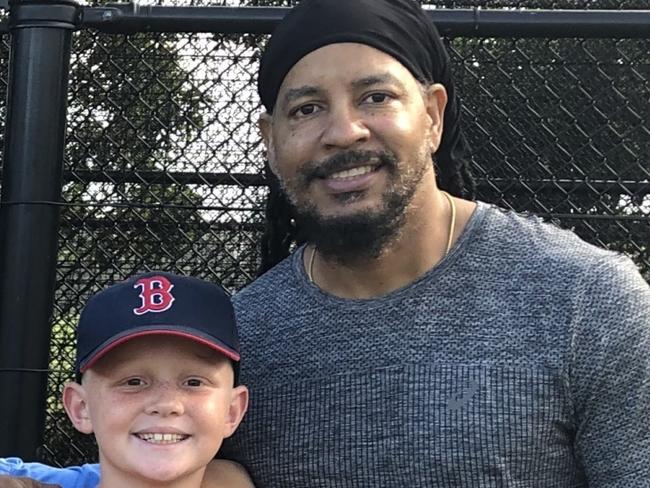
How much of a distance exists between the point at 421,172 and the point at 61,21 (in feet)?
3.15

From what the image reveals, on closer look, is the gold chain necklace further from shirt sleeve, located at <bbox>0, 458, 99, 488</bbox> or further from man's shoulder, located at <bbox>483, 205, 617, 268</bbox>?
shirt sleeve, located at <bbox>0, 458, 99, 488</bbox>

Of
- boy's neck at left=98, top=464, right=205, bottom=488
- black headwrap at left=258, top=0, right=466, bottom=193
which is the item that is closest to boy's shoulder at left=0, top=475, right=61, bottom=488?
boy's neck at left=98, top=464, right=205, bottom=488

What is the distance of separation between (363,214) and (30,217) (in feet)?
2.77

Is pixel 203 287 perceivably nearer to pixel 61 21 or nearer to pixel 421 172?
pixel 421 172

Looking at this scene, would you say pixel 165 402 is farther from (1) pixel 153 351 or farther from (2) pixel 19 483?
(2) pixel 19 483

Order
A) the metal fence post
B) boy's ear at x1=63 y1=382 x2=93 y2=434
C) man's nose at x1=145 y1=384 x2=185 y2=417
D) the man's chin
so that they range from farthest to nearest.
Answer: the metal fence post, the man's chin, boy's ear at x1=63 y1=382 x2=93 y2=434, man's nose at x1=145 y1=384 x2=185 y2=417

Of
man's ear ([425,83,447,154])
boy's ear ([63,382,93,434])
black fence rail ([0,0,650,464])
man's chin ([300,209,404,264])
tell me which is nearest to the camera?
boy's ear ([63,382,93,434])

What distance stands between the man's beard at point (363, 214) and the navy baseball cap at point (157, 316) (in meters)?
0.25

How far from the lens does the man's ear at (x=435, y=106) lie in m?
2.15

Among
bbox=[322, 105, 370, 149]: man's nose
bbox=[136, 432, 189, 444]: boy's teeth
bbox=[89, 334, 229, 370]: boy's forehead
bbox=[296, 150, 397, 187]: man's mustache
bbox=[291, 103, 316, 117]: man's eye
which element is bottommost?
bbox=[136, 432, 189, 444]: boy's teeth

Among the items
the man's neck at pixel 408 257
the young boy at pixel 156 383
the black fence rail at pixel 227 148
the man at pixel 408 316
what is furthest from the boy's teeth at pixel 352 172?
the black fence rail at pixel 227 148

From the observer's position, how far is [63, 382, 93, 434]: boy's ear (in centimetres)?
194

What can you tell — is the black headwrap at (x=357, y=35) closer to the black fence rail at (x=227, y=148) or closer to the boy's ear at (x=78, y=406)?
the black fence rail at (x=227, y=148)

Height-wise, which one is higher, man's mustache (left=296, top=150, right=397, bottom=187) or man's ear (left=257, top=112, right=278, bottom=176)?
man's ear (left=257, top=112, right=278, bottom=176)
